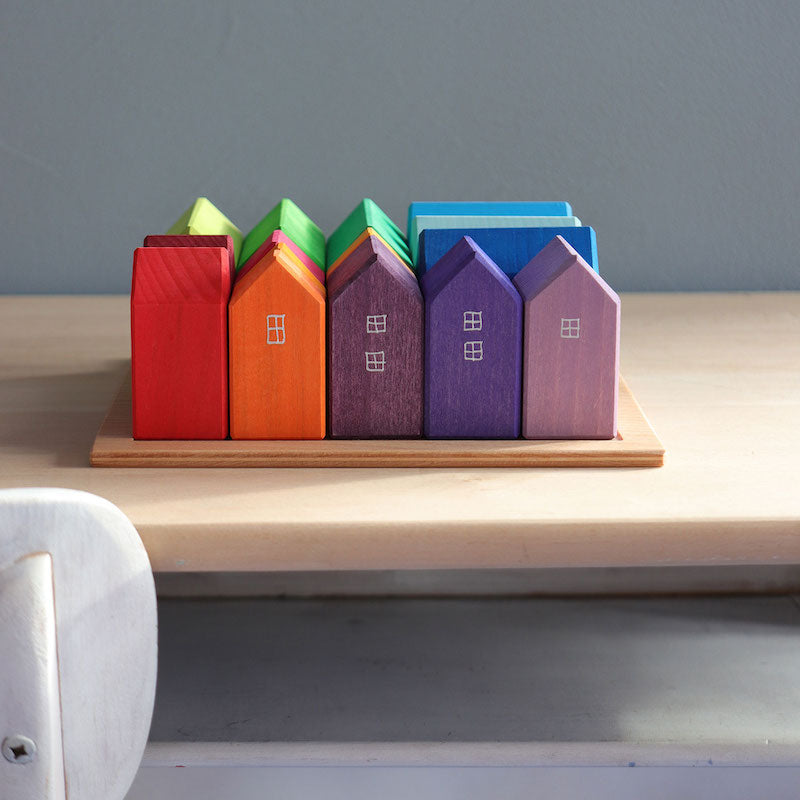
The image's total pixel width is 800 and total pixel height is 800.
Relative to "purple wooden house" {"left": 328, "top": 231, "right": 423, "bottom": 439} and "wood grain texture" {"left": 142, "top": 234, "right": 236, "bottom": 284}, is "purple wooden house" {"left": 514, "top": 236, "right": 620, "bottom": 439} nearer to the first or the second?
"purple wooden house" {"left": 328, "top": 231, "right": 423, "bottom": 439}

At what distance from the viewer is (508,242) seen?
0.84m

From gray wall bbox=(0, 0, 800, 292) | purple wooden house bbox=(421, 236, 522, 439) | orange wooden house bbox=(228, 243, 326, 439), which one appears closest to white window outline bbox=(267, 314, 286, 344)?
orange wooden house bbox=(228, 243, 326, 439)

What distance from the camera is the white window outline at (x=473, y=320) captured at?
78 centimetres

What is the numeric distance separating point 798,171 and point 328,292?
924 mm

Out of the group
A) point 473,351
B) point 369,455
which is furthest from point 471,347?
point 369,455

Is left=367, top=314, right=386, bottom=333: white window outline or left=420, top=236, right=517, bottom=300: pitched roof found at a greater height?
left=420, top=236, right=517, bottom=300: pitched roof

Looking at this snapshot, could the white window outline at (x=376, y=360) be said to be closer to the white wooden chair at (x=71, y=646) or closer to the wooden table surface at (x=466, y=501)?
the wooden table surface at (x=466, y=501)

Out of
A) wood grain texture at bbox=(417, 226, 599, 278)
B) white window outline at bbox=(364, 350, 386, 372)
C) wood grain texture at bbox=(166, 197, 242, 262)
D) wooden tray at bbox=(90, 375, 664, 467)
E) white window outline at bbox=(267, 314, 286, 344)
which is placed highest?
wood grain texture at bbox=(166, 197, 242, 262)

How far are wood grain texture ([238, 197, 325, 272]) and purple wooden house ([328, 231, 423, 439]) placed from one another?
0.27 ft

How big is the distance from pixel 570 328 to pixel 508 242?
0.10 metres

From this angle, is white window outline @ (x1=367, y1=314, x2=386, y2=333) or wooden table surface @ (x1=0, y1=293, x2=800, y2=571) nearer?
wooden table surface @ (x1=0, y1=293, x2=800, y2=571)

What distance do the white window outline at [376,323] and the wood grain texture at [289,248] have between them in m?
0.07

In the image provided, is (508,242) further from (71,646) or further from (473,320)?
(71,646)

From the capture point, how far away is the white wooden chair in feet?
1.96
